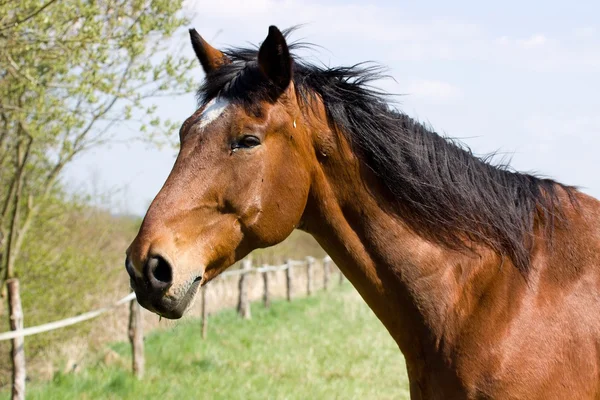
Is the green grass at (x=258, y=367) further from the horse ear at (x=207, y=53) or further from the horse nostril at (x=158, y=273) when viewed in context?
the horse nostril at (x=158, y=273)

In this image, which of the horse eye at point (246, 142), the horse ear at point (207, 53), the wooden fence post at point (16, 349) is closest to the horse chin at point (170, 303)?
the horse eye at point (246, 142)

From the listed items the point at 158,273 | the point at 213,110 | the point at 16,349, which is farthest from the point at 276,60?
the point at 16,349

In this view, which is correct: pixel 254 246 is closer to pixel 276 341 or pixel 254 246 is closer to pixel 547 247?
pixel 547 247

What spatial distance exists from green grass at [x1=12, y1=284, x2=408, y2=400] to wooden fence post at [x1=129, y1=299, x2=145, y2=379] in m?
0.15

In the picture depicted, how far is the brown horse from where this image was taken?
9.17 feet

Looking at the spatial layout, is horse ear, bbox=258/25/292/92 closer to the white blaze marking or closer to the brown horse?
the brown horse

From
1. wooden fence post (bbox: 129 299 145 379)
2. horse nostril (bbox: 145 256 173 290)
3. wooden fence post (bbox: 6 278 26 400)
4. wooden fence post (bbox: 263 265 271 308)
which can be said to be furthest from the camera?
wooden fence post (bbox: 263 265 271 308)

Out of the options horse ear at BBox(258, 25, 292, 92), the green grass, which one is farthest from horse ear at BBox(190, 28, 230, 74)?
the green grass

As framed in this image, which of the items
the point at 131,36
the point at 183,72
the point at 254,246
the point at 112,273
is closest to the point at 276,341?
the point at 112,273

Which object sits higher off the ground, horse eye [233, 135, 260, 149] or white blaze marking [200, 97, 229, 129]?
white blaze marking [200, 97, 229, 129]

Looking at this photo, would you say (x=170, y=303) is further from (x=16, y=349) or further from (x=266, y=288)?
(x=266, y=288)

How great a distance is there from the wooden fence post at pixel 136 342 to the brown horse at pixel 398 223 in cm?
577

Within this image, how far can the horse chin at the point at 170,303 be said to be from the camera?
2635 millimetres

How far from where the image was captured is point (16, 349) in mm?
6090
